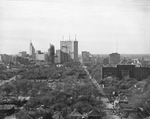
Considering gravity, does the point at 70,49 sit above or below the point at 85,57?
above

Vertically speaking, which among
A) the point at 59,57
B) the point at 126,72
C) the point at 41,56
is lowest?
the point at 126,72

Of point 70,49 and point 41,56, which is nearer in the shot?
point 41,56

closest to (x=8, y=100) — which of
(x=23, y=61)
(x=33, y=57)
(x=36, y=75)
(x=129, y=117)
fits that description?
(x=129, y=117)

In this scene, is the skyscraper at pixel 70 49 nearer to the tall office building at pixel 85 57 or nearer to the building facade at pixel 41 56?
the tall office building at pixel 85 57

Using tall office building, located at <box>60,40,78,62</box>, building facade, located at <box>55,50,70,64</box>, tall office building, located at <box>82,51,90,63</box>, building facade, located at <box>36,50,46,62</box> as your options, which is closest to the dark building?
building facade, located at <box>55,50,70,64</box>

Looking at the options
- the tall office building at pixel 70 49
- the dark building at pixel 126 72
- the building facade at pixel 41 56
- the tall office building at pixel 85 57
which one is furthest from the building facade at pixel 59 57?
the dark building at pixel 126 72

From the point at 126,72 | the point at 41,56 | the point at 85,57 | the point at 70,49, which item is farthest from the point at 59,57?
the point at 126,72

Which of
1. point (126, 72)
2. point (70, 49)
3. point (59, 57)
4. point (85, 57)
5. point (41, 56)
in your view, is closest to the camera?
point (126, 72)

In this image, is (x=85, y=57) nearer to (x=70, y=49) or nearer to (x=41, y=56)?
(x=70, y=49)

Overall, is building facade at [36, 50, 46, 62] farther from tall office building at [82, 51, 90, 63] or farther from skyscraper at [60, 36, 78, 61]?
tall office building at [82, 51, 90, 63]
